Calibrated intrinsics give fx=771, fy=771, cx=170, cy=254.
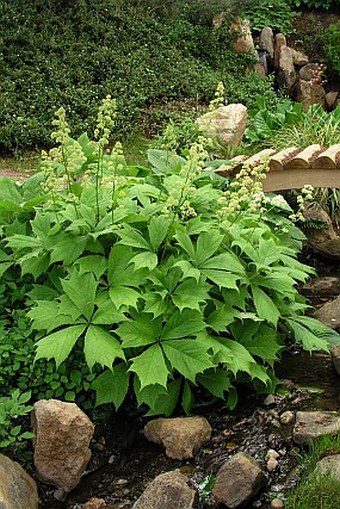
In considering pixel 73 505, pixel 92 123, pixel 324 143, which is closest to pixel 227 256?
pixel 73 505

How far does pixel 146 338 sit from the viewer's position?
4090mm

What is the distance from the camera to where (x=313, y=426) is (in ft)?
14.0

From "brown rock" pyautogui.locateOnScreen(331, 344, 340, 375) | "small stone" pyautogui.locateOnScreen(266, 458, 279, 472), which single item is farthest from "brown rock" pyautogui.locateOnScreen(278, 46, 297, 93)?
"small stone" pyautogui.locateOnScreen(266, 458, 279, 472)

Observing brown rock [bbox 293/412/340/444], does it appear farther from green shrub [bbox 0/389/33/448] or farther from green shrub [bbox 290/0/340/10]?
green shrub [bbox 290/0/340/10]

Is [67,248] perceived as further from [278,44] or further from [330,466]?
[278,44]

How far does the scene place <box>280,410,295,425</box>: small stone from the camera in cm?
454

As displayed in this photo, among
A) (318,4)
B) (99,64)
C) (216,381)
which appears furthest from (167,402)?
(318,4)

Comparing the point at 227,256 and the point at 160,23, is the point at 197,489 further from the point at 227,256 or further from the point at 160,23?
the point at 160,23

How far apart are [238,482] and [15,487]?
1096 millimetres

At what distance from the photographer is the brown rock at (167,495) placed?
12.0 ft

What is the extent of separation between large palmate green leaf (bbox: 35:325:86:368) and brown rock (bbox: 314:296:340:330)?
2451mm

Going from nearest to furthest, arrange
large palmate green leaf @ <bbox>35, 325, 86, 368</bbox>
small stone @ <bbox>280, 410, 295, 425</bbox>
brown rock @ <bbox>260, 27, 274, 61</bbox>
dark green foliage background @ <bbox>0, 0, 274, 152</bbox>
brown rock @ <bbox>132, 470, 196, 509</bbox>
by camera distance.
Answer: brown rock @ <bbox>132, 470, 196, 509</bbox>
large palmate green leaf @ <bbox>35, 325, 86, 368</bbox>
small stone @ <bbox>280, 410, 295, 425</bbox>
dark green foliage background @ <bbox>0, 0, 274, 152</bbox>
brown rock @ <bbox>260, 27, 274, 61</bbox>

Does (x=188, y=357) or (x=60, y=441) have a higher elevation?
(x=188, y=357)

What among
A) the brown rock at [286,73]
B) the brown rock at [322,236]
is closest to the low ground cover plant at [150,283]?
the brown rock at [322,236]
